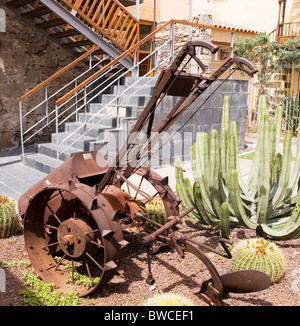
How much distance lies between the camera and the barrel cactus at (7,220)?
4.41 meters

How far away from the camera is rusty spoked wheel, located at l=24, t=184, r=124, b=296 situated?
3.11 metres

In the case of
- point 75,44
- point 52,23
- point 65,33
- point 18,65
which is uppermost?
point 52,23

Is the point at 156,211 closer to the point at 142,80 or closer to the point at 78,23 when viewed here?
the point at 142,80

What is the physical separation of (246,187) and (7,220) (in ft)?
10.1

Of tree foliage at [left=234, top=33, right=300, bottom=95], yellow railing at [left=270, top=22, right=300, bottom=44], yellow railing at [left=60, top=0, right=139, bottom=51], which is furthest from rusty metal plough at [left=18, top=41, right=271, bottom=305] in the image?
yellow railing at [left=270, top=22, right=300, bottom=44]

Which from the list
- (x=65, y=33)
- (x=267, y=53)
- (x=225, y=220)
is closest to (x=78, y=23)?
(x=65, y=33)

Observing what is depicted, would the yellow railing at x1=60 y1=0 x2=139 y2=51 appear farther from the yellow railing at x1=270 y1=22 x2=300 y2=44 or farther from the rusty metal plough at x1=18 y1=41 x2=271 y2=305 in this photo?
the yellow railing at x1=270 y1=22 x2=300 y2=44

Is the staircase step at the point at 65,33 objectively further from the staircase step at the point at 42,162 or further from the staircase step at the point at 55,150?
the staircase step at the point at 42,162

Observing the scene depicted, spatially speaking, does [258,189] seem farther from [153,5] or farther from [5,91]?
[153,5]

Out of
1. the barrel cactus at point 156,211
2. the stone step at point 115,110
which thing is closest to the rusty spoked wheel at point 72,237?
the barrel cactus at point 156,211

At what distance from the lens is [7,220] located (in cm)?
445

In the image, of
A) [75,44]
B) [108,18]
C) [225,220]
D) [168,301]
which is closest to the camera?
[168,301]

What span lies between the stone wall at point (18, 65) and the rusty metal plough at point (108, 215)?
5.93 m

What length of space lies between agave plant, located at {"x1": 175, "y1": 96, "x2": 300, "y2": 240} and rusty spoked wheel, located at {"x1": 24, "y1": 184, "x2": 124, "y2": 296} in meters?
1.37
